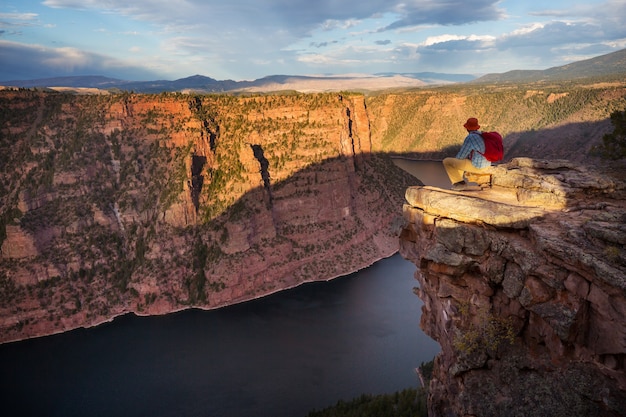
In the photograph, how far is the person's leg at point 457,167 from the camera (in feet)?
61.0

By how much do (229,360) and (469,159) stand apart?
134 ft

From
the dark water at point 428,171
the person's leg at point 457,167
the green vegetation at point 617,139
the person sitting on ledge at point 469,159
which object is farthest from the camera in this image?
the dark water at point 428,171

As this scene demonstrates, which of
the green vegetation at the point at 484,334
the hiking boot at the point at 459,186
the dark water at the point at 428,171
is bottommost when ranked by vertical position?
the dark water at the point at 428,171

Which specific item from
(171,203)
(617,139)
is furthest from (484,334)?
(171,203)

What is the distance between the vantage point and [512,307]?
46.2 feet

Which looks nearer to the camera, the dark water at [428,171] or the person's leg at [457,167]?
the person's leg at [457,167]

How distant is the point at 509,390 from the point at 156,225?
6081 cm

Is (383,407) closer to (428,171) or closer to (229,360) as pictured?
(229,360)

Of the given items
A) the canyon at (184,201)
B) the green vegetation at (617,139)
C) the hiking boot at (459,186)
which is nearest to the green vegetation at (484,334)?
the canyon at (184,201)

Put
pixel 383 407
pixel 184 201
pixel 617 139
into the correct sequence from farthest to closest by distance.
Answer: pixel 184 201 → pixel 383 407 → pixel 617 139

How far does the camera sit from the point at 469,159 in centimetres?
1841

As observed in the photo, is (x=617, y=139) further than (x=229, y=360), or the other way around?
(x=229, y=360)

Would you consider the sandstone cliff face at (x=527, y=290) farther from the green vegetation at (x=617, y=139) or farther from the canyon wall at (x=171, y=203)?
the canyon wall at (x=171, y=203)

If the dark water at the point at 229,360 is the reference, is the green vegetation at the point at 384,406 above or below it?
above
